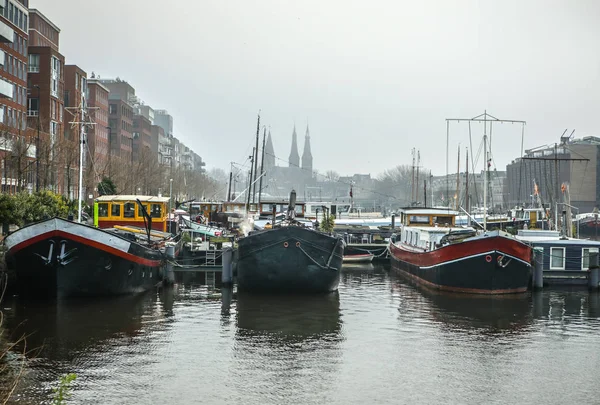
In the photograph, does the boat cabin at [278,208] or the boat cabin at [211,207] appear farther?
the boat cabin at [211,207]

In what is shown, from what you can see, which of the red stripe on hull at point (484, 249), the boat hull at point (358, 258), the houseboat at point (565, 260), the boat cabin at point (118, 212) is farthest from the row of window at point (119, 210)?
the houseboat at point (565, 260)

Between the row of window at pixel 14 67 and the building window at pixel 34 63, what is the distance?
13.2 meters

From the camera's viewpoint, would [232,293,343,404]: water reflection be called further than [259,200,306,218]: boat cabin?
No

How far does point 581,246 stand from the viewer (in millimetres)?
44656

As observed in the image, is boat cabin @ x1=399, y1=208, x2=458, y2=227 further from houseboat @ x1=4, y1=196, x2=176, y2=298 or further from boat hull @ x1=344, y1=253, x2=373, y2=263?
houseboat @ x1=4, y1=196, x2=176, y2=298

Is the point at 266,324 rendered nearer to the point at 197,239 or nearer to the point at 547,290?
the point at 547,290

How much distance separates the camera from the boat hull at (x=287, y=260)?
36.4 m

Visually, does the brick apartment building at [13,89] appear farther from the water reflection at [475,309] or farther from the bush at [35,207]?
the water reflection at [475,309]

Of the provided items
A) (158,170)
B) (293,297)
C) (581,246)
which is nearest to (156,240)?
(293,297)

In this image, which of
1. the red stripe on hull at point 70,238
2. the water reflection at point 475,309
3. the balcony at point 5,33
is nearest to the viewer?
the water reflection at point 475,309

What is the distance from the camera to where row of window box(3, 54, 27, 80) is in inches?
2955

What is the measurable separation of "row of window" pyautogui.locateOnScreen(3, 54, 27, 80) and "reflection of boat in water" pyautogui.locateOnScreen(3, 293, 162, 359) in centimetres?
4656

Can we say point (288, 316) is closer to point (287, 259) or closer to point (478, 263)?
point (287, 259)

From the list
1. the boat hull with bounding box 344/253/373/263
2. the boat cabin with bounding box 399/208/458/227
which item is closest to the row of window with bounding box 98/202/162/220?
the boat cabin with bounding box 399/208/458/227
